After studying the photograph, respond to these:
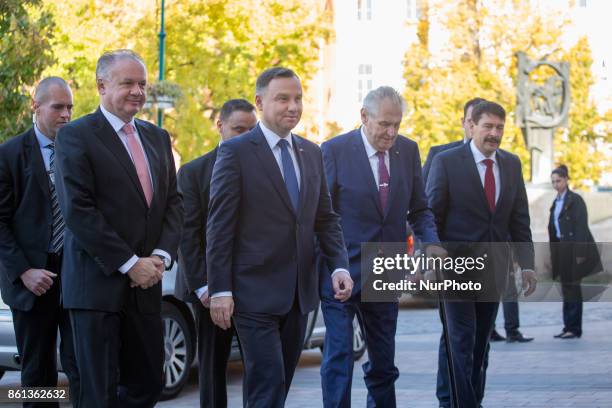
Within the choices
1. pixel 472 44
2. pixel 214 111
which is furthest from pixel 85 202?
pixel 472 44

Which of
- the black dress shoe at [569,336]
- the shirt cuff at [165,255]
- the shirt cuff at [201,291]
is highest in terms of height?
the shirt cuff at [165,255]

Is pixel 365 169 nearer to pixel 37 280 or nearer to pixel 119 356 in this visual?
pixel 37 280

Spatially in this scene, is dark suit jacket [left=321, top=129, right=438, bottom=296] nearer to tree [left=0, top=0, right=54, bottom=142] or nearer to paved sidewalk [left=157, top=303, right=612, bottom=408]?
paved sidewalk [left=157, top=303, right=612, bottom=408]

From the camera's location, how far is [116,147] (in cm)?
605

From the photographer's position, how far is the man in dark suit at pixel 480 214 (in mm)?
8227

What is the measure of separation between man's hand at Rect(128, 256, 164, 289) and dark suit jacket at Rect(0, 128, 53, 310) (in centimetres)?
146

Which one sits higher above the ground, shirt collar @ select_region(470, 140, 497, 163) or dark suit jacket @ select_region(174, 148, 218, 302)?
shirt collar @ select_region(470, 140, 497, 163)

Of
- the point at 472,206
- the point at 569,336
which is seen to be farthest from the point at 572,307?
the point at 472,206

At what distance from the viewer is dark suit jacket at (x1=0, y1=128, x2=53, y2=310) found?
7238mm

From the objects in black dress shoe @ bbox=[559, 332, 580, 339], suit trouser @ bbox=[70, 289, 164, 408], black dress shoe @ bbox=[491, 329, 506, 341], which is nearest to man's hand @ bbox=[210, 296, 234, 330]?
suit trouser @ bbox=[70, 289, 164, 408]

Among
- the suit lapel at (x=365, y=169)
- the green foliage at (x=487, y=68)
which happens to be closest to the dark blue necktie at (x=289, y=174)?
the suit lapel at (x=365, y=169)

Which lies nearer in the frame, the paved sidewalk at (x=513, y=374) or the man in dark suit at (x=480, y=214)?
the man in dark suit at (x=480, y=214)

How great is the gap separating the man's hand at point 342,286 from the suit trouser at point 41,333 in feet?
5.13

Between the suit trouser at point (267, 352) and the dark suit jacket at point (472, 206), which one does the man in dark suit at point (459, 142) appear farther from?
the suit trouser at point (267, 352)
